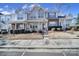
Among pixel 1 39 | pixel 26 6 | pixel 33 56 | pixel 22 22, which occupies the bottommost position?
pixel 33 56

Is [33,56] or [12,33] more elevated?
[12,33]

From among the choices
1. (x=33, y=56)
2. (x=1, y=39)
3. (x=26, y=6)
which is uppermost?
(x=26, y=6)

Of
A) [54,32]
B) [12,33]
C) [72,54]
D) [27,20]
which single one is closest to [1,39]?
[12,33]

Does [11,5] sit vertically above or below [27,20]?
above

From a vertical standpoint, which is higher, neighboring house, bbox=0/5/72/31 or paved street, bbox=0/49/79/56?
neighboring house, bbox=0/5/72/31

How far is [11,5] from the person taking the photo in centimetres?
405

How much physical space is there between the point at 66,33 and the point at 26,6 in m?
0.78

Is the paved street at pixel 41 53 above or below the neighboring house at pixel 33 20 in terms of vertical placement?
below

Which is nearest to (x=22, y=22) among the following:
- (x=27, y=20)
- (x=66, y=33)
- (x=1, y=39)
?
(x=27, y=20)

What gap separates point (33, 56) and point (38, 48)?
161mm

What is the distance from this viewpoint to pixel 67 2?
4027 millimetres

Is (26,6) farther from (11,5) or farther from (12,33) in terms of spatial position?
(12,33)

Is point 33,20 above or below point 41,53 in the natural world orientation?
above

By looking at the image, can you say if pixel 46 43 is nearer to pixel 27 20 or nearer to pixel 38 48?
pixel 38 48
